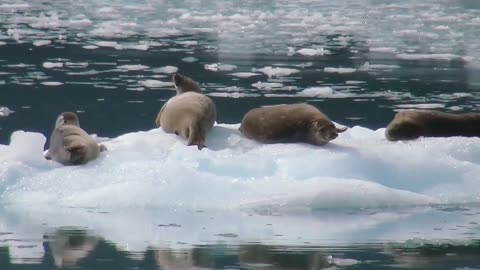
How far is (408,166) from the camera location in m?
6.29

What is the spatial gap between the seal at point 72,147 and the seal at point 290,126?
87 cm

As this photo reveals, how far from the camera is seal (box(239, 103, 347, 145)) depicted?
21.5 ft

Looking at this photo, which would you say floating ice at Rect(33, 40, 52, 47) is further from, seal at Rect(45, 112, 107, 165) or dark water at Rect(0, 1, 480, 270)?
seal at Rect(45, 112, 107, 165)

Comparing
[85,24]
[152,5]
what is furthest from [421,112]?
[152,5]

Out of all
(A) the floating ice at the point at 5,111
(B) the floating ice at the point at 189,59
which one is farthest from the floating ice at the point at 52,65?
(A) the floating ice at the point at 5,111

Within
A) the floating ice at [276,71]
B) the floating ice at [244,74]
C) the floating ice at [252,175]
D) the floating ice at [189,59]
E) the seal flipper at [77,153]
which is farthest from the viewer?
the floating ice at [189,59]

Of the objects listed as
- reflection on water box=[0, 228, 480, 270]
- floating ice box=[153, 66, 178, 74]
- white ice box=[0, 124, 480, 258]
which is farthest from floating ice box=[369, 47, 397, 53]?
reflection on water box=[0, 228, 480, 270]

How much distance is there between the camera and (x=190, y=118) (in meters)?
6.77

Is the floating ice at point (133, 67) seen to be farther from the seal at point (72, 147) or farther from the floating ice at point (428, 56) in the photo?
the seal at point (72, 147)

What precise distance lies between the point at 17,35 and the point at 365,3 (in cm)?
1229

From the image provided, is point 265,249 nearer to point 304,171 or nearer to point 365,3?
point 304,171

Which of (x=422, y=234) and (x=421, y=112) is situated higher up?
(x=421, y=112)

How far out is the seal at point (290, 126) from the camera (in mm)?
6562

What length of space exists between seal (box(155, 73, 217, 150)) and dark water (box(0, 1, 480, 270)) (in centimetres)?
114
